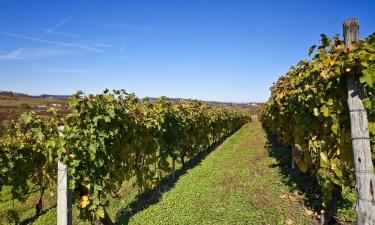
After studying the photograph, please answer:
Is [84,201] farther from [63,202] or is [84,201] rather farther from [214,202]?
[214,202]

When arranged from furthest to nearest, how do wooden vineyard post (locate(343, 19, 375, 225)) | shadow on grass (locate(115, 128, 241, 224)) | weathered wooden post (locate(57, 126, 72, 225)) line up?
shadow on grass (locate(115, 128, 241, 224)) → weathered wooden post (locate(57, 126, 72, 225)) → wooden vineyard post (locate(343, 19, 375, 225))

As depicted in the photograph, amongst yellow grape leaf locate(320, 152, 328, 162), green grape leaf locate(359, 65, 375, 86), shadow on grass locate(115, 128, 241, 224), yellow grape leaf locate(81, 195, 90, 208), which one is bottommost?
shadow on grass locate(115, 128, 241, 224)

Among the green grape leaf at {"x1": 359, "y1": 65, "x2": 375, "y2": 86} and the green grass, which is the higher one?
the green grape leaf at {"x1": 359, "y1": 65, "x2": 375, "y2": 86}

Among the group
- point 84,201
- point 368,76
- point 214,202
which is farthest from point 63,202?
point 214,202

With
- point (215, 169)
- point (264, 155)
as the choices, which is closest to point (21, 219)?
point (215, 169)

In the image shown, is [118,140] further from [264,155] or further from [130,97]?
[264,155]

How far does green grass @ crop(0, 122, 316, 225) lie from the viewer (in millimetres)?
8055

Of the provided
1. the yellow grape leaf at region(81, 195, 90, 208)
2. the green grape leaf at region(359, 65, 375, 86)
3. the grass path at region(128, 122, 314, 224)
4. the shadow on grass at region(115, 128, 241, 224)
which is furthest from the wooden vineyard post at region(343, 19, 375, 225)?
the shadow on grass at region(115, 128, 241, 224)

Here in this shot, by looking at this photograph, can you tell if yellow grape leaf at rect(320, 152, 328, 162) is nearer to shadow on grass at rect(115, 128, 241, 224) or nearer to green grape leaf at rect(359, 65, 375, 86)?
green grape leaf at rect(359, 65, 375, 86)

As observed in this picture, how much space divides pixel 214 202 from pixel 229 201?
0.43 m

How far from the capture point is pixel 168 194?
10.6 m

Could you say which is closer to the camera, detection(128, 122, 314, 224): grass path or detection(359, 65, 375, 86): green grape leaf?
detection(359, 65, 375, 86): green grape leaf

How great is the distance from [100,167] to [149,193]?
14.6 ft

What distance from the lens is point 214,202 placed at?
9.35 m
